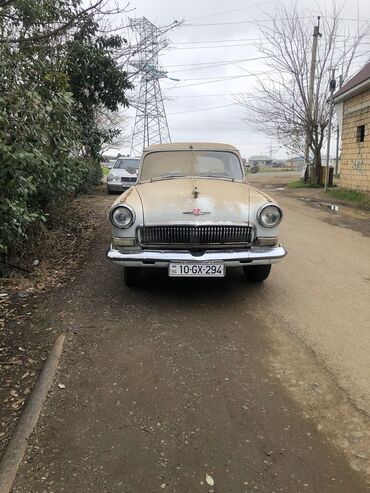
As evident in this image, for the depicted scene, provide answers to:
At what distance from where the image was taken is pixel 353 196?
1538 cm

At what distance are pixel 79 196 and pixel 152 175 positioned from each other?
810 centimetres

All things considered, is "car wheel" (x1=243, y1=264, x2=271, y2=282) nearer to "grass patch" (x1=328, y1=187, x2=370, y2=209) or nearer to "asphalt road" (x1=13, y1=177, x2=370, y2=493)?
"asphalt road" (x1=13, y1=177, x2=370, y2=493)

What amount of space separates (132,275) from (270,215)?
1.67 metres

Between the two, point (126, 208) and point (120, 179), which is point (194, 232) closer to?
point (126, 208)

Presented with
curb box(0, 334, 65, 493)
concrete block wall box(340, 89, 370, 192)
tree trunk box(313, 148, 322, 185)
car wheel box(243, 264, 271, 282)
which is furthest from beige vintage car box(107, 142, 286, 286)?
tree trunk box(313, 148, 322, 185)

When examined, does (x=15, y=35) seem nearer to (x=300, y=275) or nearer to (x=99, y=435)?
(x=300, y=275)

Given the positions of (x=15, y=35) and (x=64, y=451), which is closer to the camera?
(x=64, y=451)

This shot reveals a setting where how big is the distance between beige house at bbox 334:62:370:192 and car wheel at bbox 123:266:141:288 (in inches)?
472

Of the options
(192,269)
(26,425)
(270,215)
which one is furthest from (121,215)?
(26,425)

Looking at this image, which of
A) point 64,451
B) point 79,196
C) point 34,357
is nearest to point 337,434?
point 64,451

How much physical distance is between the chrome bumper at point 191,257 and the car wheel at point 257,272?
539 mm

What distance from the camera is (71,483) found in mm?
2375

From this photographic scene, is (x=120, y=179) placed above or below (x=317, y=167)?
below

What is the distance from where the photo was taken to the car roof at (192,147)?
6.51 meters
